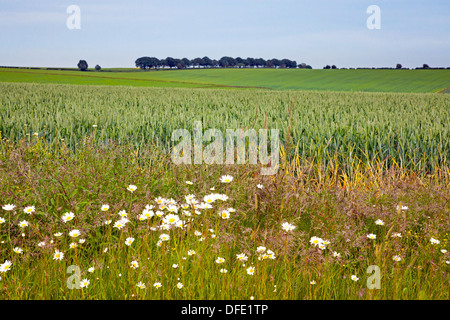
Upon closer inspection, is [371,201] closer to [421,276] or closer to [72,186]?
[421,276]

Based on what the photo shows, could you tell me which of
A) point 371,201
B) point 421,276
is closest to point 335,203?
point 371,201

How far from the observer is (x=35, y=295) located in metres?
2.64

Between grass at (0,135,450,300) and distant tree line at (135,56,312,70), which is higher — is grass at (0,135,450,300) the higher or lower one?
the lower one

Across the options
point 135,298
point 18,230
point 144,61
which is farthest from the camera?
point 144,61

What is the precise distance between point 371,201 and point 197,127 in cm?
461

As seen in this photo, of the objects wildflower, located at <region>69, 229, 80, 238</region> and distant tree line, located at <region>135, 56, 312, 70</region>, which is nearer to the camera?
wildflower, located at <region>69, 229, 80, 238</region>

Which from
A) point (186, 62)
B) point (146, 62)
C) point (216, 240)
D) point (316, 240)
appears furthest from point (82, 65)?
point (316, 240)

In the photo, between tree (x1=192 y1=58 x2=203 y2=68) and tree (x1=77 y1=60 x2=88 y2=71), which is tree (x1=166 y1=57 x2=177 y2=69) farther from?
→ tree (x1=77 y1=60 x2=88 y2=71)

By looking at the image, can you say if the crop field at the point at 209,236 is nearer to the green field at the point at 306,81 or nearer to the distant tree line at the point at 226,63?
the green field at the point at 306,81

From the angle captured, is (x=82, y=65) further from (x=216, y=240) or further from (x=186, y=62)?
(x=216, y=240)

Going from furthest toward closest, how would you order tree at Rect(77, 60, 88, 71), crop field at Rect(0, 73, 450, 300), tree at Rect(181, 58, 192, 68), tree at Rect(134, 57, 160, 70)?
tree at Rect(181, 58, 192, 68) → tree at Rect(134, 57, 160, 70) → tree at Rect(77, 60, 88, 71) → crop field at Rect(0, 73, 450, 300)

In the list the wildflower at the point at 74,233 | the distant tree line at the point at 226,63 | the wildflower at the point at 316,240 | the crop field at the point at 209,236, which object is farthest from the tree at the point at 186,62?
the wildflower at the point at 316,240

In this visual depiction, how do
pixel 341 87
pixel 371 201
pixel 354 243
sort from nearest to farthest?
1. pixel 354 243
2. pixel 371 201
3. pixel 341 87

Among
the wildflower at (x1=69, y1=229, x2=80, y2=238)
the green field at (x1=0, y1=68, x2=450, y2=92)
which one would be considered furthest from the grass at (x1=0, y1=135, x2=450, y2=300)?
the green field at (x1=0, y1=68, x2=450, y2=92)
